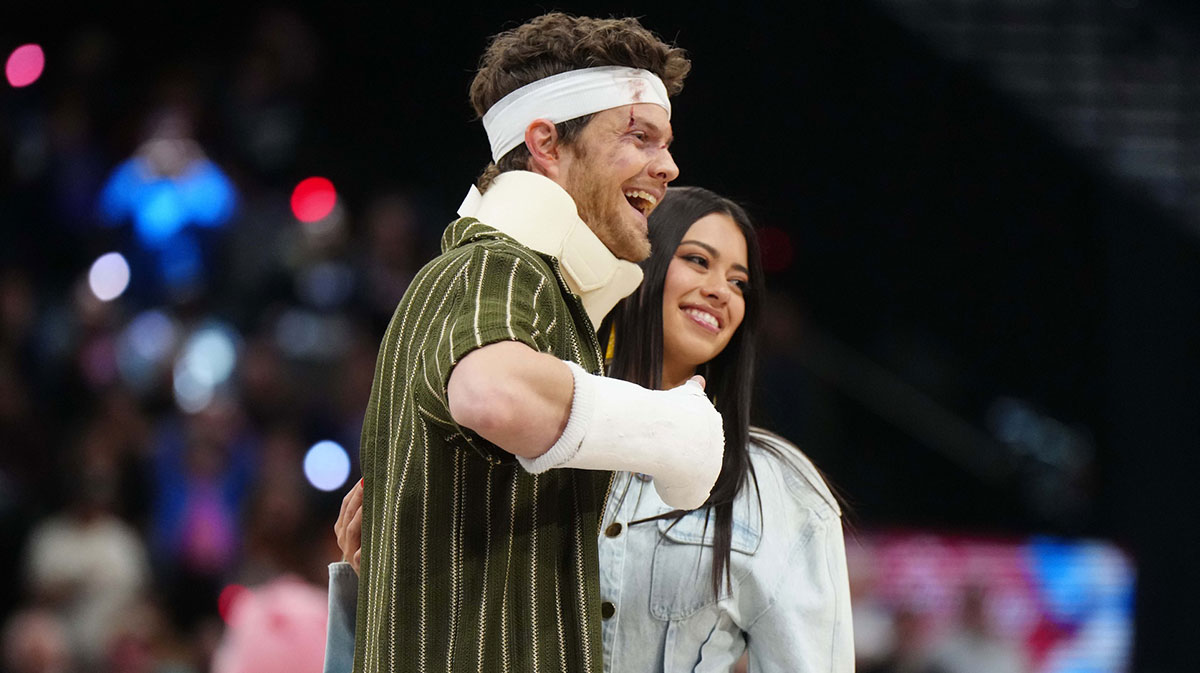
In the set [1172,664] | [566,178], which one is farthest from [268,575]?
[1172,664]

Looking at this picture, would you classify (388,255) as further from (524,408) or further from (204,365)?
(524,408)

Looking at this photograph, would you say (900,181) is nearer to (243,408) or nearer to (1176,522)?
(1176,522)

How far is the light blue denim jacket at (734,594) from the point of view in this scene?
225 centimetres

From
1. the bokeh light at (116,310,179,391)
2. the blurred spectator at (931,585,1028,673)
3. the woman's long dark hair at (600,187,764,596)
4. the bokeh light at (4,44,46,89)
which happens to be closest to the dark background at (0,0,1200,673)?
the bokeh light at (4,44,46,89)

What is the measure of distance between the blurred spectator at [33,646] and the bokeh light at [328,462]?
119cm

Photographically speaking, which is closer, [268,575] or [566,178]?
[566,178]

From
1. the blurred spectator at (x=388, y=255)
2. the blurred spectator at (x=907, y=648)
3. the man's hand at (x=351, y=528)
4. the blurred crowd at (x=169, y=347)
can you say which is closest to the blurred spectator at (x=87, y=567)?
the blurred crowd at (x=169, y=347)

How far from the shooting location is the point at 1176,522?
7.42 meters

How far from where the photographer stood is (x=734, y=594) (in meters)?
2.27

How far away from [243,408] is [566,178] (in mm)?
4083

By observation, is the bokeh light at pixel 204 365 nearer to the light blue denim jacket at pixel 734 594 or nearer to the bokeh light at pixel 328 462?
the bokeh light at pixel 328 462

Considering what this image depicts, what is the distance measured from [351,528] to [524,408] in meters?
0.71

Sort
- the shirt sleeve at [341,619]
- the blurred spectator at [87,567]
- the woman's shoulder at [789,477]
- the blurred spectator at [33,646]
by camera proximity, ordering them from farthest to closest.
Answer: the blurred spectator at [87,567] < the blurred spectator at [33,646] < the woman's shoulder at [789,477] < the shirt sleeve at [341,619]

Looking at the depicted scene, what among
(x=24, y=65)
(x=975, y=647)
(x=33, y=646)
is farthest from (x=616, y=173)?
(x=975, y=647)
